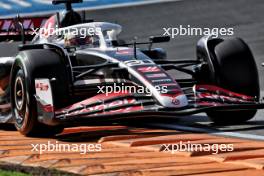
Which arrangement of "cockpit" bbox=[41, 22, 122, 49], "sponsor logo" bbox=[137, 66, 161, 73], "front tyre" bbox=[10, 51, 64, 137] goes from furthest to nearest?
1. "cockpit" bbox=[41, 22, 122, 49]
2. "sponsor logo" bbox=[137, 66, 161, 73]
3. "front tyre" bbox=[10, 51, 64, 137]

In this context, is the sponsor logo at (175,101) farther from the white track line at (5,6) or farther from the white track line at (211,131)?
the white track line at (5,6)

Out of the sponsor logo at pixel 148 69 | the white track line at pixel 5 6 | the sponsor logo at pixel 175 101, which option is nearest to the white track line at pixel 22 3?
the white track line at pixel 5 6

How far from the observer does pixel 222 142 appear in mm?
7566

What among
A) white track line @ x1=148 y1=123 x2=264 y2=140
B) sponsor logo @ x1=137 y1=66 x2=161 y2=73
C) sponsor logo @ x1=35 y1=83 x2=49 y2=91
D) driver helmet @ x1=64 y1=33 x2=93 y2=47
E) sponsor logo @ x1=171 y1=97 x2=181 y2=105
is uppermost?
driver helmet @ x1=64 y1=33 x2=93 y2=47

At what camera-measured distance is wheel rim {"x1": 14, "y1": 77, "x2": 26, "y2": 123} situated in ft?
30.4

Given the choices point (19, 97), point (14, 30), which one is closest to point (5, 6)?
point (14, 30)

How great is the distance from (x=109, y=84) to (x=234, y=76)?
1.46m

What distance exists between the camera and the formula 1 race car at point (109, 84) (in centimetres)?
880

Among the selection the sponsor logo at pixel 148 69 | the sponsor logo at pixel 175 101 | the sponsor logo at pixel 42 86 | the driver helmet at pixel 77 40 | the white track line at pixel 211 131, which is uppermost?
the driver helmet at pixel 77 40

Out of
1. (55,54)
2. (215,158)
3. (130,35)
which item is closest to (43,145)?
(55,54)

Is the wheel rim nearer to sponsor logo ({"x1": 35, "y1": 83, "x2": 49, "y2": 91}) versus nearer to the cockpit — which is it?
sponsor logo ({"x1": 35, "y1": 83, "x2": 49, "y2": 91})

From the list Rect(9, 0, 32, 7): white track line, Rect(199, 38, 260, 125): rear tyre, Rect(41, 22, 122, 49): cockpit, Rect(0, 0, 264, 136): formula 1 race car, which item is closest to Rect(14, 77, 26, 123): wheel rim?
Rect(0, 0, 264, 136): formula 1 race car

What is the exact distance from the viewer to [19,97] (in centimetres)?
947

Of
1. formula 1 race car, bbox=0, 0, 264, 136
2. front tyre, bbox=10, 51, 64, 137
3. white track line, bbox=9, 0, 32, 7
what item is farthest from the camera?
white track line, bbox=9, 0, 32, 7
